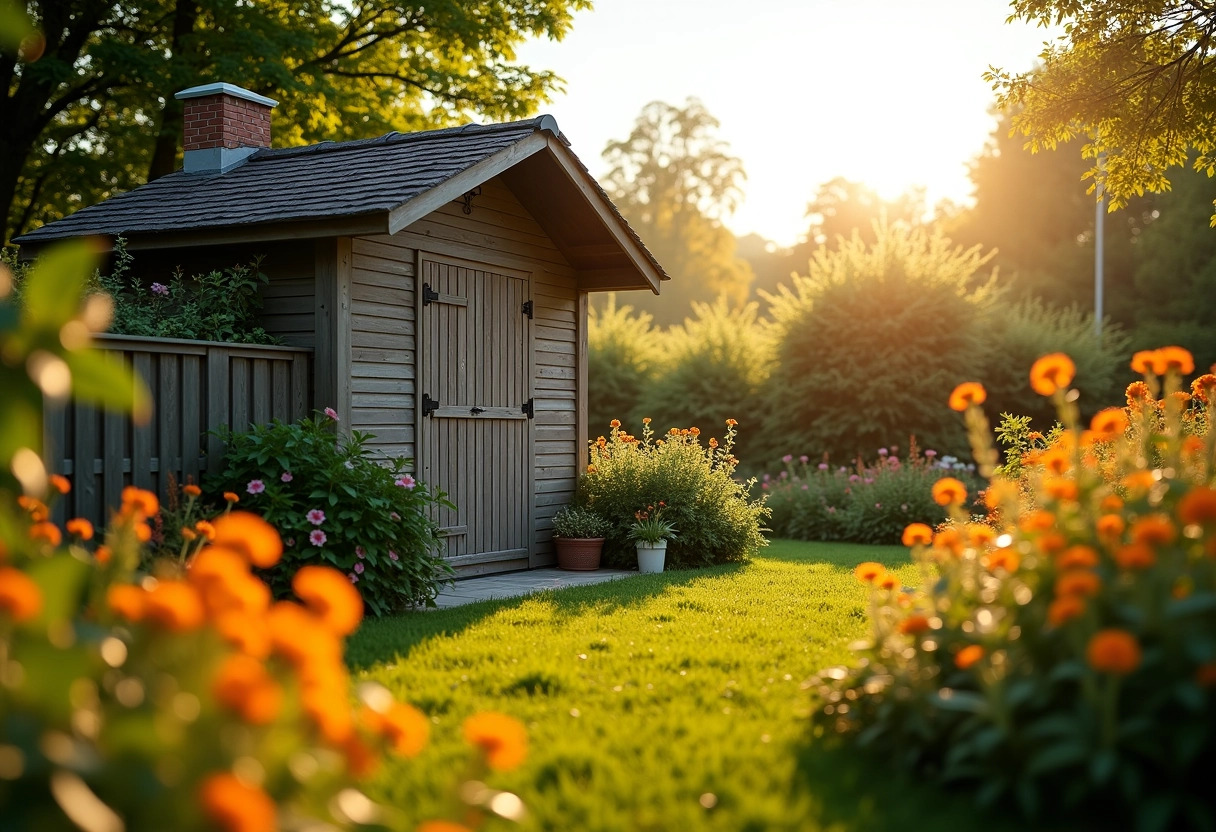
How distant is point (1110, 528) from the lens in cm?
305

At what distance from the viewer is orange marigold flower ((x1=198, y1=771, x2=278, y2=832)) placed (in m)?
1.50

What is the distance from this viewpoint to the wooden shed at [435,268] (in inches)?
309

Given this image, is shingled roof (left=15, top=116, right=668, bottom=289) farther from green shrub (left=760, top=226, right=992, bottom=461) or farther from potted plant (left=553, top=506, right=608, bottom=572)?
green shrub (left=760, top=226, right=992, bottom=461)

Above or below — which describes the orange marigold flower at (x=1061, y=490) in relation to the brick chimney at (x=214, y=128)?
below

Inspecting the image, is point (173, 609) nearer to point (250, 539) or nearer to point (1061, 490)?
point (250, 539)

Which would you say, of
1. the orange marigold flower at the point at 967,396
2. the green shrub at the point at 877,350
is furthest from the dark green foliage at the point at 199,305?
the green shrub at the point at 877,350

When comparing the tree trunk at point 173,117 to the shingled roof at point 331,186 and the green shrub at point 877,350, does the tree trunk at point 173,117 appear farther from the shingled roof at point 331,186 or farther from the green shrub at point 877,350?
the green shrub at point 877,350

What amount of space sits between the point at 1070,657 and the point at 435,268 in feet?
22.1

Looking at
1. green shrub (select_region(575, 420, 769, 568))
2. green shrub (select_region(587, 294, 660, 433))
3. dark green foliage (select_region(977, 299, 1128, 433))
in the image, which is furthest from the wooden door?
dark green foliage (select_region(977, 299, 1128, 433))

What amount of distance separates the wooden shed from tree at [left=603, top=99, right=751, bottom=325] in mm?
30527

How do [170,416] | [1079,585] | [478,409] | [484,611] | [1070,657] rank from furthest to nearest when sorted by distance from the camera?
[478,409], [484,611], [170,416], [1070,657], [1079,585]

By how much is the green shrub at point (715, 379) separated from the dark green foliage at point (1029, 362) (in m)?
3.88

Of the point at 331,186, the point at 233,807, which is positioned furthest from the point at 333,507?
the point at 233,807

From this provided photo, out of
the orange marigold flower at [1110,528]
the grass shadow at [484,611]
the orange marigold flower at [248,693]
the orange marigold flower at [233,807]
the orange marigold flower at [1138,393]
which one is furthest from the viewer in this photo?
the grass shadow at [484,611]
